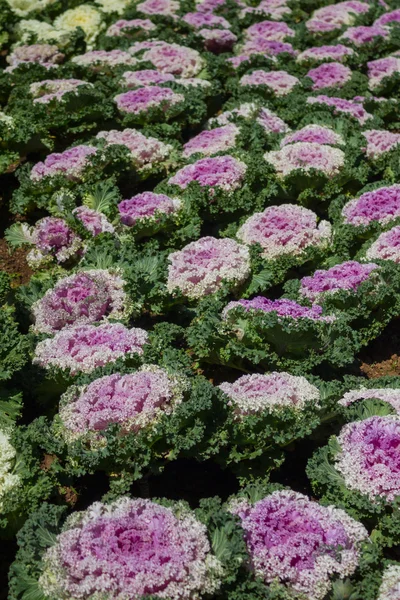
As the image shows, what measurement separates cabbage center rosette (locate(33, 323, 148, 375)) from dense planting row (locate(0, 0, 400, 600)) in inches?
0.9

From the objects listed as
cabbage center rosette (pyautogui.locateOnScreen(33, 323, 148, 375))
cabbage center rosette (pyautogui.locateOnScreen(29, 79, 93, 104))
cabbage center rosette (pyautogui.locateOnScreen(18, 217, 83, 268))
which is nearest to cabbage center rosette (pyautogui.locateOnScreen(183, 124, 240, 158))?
cabbage center rosette (pyautogui.locateOnScreen(29, 79, 93, 104))

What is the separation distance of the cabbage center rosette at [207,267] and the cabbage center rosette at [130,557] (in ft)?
10.6

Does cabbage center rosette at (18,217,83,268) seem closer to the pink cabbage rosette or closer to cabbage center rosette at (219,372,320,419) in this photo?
the pink cabbage rosette

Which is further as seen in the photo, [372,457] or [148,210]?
[148,210]

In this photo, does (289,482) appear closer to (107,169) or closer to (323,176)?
(323,176)

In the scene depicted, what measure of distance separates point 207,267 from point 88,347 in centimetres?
184

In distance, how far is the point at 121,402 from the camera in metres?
5.79

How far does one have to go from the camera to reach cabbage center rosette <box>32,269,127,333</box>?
7.23 metres

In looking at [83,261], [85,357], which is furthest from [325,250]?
[85,357]

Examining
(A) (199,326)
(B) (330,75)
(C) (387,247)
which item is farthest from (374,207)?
(B) (330,75)

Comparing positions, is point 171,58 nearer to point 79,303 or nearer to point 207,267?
point 207,267

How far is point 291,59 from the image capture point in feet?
48.0

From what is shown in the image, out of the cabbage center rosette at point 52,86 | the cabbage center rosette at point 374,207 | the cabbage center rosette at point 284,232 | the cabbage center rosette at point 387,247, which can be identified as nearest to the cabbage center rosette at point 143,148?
the cabbage center rosette at point 52,86

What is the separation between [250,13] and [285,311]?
11.5m
